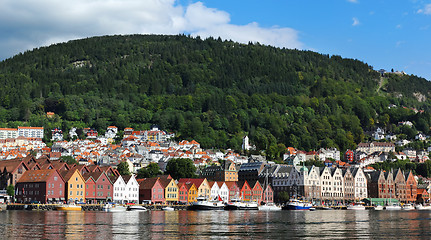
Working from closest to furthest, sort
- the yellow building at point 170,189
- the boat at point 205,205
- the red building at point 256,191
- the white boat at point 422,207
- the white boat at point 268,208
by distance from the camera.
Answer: the boat at point 205,205 → the white boat at point 268,208 → the yellow building at point 170,189 → the red building at point 256,191 → the white boat at point 422,207

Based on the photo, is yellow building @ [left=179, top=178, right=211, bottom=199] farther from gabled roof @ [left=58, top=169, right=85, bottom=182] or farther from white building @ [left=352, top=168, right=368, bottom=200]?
white building @ [left=352, top=168, right=368, bottom=200]

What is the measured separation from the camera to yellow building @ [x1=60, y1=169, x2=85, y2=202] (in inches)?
4321

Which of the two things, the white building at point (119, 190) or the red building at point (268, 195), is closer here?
the white building at point (119, 190)

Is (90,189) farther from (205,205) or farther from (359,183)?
(359,183)

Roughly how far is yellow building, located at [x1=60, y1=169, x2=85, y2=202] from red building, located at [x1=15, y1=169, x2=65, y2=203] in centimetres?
113

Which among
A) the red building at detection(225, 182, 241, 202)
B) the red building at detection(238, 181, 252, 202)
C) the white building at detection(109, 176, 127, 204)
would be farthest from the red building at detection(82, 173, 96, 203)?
the red building at detection(238, 181, 252, 202)

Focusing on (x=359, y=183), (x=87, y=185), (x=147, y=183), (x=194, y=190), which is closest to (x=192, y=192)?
(x=194, y=190)

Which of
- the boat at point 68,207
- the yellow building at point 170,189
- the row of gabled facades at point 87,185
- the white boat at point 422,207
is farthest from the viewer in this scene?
the white boat at point 422,207

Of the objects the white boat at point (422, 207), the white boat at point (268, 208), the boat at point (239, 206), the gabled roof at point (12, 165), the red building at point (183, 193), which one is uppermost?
the gabled roof at point (12, 165)

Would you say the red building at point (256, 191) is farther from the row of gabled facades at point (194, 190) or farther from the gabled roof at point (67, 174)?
the gabled roof at point (67, 174)

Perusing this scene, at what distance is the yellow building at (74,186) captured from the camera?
360 ft

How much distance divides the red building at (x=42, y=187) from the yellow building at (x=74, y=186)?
3.71 feet

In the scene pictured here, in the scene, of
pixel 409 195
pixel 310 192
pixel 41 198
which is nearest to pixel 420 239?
pixel 41 198

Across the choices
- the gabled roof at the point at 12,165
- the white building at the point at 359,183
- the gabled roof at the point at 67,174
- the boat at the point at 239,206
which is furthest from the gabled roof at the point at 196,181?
the white building at the point at 359,183
